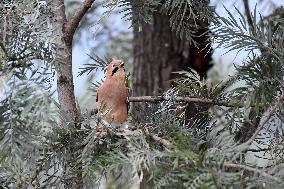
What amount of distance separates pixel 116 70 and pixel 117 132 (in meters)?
0.27

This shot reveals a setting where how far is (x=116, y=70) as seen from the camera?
4.00 ft

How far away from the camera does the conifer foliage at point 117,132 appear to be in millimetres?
818

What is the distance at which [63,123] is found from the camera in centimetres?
94

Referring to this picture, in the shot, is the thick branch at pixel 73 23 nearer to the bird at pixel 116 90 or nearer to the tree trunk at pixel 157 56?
the bird at pixel 116 90

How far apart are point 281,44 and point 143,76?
128 centimetres

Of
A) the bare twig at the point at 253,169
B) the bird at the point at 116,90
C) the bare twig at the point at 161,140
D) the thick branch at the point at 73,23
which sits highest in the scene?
the thick branch at the point at 73,23

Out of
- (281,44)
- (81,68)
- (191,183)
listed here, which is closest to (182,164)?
(191,183)

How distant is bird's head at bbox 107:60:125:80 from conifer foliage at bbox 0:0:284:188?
0.14 metres

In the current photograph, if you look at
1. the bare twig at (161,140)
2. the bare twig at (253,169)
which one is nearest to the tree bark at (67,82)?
the bare twig at (161,140)

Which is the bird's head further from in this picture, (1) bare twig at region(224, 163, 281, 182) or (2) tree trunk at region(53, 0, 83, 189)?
(1) bare twig at region(224, 163, 281, 182)

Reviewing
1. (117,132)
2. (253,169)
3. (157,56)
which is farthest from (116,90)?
(157,56)

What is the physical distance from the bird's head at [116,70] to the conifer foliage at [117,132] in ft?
0.45

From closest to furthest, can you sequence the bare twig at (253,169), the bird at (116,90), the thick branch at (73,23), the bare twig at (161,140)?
1. the bare twig at (253,169)
2. the bare twig at (161,140)
3. the thick branch at (73,23)
4. the bird at (116,90)

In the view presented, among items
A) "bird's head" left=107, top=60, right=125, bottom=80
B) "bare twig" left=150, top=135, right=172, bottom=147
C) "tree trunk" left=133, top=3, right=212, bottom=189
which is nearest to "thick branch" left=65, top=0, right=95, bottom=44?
"bird's head" left=107, top=60, right=125, bottom=80
